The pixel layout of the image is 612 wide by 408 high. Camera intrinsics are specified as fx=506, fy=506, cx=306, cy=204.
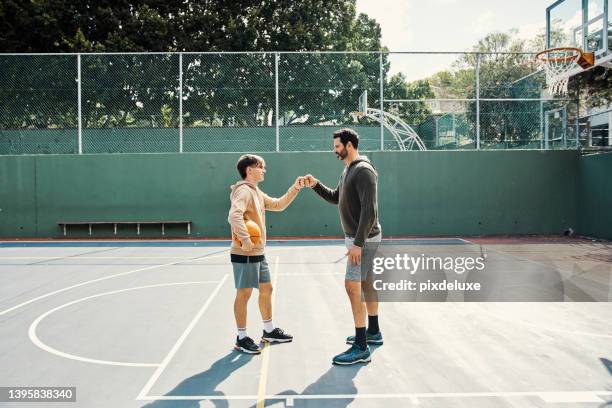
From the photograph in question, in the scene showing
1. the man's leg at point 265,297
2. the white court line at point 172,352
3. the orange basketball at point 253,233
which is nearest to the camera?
the white court line at point 172,352

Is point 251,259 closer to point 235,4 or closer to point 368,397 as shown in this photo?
point 368,397

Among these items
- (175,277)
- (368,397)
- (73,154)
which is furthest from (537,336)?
(73,154)

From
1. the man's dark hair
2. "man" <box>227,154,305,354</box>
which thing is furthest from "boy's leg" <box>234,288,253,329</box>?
the man's dark hair

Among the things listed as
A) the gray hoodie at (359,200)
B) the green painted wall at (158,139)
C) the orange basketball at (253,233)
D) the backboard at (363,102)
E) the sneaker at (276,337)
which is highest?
the backboard at (363,102)

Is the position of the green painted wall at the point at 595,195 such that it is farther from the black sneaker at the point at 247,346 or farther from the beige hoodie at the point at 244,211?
the black sneaker at the point at 247,346

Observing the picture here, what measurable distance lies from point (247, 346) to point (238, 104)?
11542 mm

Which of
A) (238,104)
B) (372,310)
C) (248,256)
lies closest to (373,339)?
(372,310)

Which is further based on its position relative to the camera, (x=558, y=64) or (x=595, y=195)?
(x=595, y=195)

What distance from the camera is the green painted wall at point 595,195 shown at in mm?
13789

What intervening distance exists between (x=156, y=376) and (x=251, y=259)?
1.26m

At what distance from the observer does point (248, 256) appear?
4.61m

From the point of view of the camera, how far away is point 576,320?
543 cm

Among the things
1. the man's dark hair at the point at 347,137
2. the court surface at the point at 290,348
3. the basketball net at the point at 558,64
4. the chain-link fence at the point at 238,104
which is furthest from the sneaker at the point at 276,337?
the chain-link fence at the point at 238,104

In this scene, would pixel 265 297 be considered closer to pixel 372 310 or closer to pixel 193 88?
pixel 372 310
